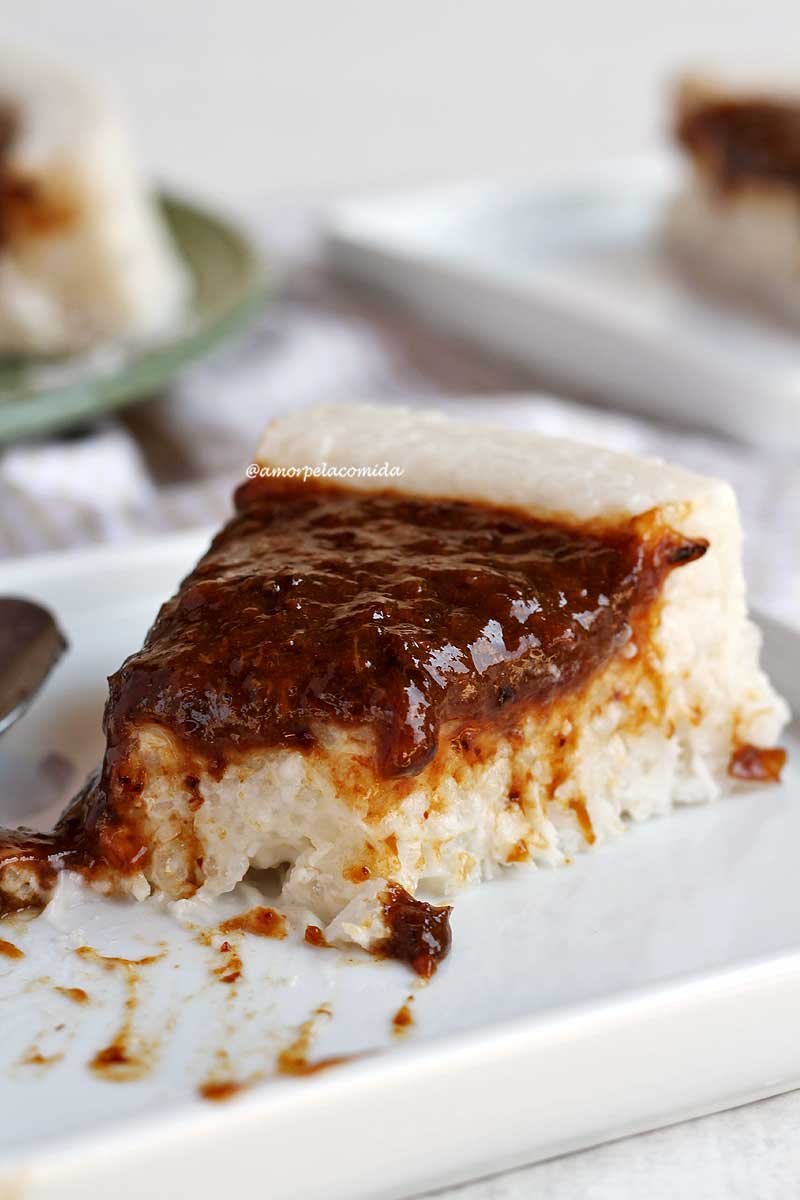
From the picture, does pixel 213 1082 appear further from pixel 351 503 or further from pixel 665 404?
pixel 665 404

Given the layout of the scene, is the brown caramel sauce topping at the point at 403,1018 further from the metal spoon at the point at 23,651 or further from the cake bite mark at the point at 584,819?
the metal spoon at the point at 23,651

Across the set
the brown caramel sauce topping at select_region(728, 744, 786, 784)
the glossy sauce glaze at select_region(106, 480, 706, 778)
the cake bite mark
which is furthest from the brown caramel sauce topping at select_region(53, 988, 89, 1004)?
the brown caramel sauce topping at select_region(728, 744, 786, 784)

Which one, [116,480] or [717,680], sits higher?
[717,680]

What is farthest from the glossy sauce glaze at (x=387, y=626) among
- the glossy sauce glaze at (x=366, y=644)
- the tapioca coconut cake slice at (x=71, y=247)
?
the tapioca coconut cake slice at (x=71, y=247)

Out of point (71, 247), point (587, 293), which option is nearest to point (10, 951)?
point (71, 247)

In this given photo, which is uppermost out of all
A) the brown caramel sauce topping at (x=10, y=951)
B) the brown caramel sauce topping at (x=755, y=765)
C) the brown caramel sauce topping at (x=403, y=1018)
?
the brown caramel sauce topping at (x=403, y=1018)

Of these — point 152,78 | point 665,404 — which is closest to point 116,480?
point 665,404

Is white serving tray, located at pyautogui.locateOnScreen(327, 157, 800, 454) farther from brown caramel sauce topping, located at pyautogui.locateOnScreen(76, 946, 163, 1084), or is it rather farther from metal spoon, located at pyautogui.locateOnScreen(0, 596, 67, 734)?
brown caramel sauce topping, located at pyautogui.locateOnScreen(76, 946, 163, 1084)
